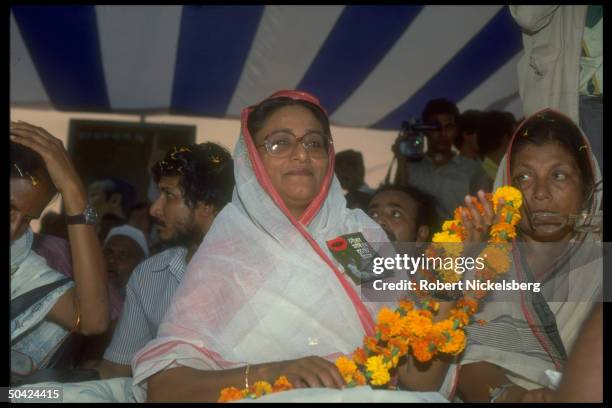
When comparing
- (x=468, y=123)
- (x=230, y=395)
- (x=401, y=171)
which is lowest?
(x=230, y=395)

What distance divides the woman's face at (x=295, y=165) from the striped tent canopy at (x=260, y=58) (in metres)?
2.24

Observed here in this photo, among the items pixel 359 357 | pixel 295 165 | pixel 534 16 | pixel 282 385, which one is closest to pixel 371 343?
pixel 359 357

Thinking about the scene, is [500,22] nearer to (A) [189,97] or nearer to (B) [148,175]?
(A) [189,97]

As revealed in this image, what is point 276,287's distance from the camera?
1.99m

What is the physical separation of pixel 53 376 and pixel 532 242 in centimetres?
156

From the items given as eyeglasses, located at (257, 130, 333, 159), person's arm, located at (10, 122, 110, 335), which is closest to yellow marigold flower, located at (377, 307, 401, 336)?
eyeglasses, located at (257, 130, 333, 159)

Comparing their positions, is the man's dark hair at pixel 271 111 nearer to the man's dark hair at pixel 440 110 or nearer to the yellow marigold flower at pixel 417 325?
the yellow marigold flower at pixel 417 325

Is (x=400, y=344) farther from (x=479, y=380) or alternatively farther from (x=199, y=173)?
(x=199, y=173)

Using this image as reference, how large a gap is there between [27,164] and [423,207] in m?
1.66

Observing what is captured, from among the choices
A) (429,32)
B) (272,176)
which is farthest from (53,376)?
(429,32)

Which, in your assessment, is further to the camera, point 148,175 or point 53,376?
point 148,175

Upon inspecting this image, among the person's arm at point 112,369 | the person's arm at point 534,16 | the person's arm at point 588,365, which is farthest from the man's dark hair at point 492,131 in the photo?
the person's arm at point 588,365

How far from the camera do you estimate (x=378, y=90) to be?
17.7 feet

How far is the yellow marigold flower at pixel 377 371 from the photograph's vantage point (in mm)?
1665
